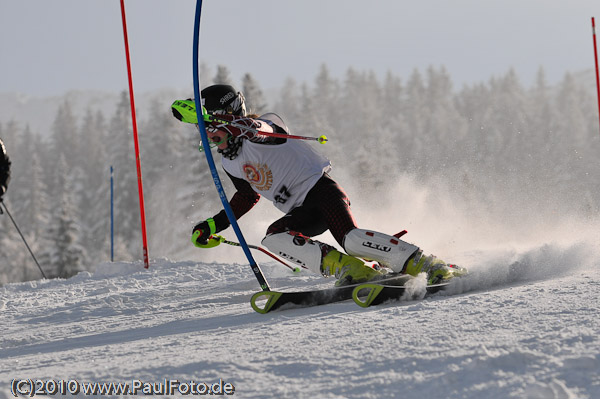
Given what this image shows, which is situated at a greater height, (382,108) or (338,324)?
(382,108)

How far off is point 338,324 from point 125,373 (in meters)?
0.87

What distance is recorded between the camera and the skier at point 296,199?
3.25 metres

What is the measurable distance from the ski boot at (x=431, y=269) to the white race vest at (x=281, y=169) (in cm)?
78

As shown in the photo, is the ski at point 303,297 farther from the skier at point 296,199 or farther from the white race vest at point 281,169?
the white race vest at point 281,169

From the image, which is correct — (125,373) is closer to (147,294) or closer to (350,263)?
(350,263)

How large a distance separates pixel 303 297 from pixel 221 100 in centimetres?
127

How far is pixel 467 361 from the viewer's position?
1.64 meters

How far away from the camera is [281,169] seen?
364 cm

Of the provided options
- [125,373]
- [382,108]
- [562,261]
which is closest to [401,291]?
[562,261]

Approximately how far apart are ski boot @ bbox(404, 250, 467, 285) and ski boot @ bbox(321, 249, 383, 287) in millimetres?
204

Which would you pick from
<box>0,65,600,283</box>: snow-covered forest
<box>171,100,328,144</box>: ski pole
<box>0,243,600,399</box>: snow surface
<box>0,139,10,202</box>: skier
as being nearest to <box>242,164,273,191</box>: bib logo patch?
<box>171,100,328,144</box>: ski pole

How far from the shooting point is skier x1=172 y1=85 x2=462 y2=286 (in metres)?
3.25

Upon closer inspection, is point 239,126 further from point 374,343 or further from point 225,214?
point 374,343

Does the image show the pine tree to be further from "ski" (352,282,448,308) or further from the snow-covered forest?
"ski" (352,282,448,308)
